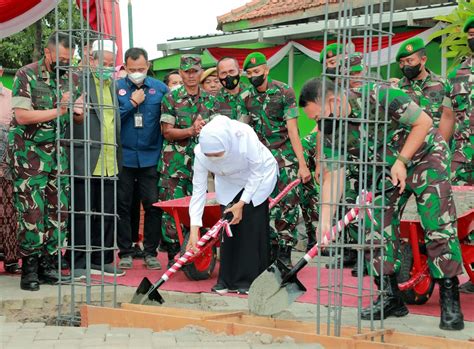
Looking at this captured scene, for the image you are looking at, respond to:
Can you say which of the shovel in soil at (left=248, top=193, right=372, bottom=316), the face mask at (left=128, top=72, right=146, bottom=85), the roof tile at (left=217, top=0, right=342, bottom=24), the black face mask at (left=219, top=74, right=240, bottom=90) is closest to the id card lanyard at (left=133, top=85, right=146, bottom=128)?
the face mask at (left=128, top=72, right=146, bottom=85)

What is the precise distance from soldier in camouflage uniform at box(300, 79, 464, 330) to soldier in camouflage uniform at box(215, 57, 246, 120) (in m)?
2.38

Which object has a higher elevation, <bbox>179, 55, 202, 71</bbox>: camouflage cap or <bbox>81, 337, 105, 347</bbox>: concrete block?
<bbox>179, 55, 202, 71</bbox>: camouflage cap

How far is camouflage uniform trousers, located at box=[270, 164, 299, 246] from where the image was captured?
7.96m

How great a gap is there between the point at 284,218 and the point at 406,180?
2354mm

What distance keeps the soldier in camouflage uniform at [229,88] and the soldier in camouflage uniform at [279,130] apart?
0.37ft

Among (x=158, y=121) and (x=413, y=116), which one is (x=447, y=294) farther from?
(x=158, y=121)

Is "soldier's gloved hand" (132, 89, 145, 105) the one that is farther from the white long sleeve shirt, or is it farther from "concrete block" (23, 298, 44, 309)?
"concrete block" (23, 298, 44, 309)

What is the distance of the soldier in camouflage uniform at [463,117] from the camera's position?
23.5 feet

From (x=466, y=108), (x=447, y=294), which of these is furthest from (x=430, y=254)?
(x=466, y=108)

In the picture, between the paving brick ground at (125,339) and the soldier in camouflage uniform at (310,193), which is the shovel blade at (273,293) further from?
the soldier in camouflage uniform at (310,193)

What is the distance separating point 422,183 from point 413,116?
498 millimetres

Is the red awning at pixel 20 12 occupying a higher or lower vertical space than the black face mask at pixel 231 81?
higher

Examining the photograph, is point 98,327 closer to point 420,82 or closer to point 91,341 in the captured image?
point 91,341

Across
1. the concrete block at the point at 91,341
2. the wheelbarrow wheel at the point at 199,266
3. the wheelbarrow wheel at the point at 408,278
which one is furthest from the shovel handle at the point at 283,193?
the concrete block at the point at 91,341
